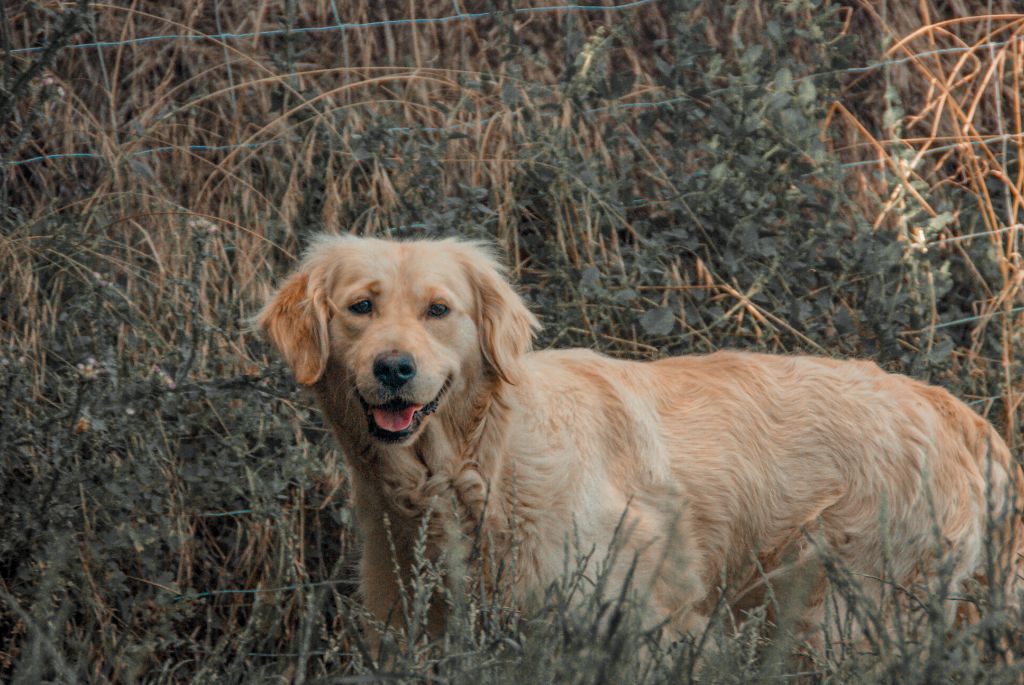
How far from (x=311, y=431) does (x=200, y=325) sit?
75 cm

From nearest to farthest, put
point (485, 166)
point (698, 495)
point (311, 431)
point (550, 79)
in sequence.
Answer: point (698, 495)
point (311, 431)
point (485, 166)
point (550, 79)

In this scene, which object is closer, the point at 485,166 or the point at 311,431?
the point at 311,431

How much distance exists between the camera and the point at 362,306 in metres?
3.32

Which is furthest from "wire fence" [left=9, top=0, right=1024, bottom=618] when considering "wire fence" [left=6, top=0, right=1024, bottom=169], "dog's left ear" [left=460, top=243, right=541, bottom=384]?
"dog's left ear" [left=460, top=243, right=541, bottom=384]

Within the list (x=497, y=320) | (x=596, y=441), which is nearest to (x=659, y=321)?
(x=596, y=441)

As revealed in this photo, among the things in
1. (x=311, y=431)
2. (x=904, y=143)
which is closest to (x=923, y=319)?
(x=904, y=143)

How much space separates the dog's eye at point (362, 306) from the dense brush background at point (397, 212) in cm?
76

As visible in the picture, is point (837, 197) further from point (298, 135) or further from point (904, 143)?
point (298, 135)

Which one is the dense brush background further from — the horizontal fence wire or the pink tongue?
the pink tongue

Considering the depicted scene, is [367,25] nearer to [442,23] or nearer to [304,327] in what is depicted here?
[442,23]

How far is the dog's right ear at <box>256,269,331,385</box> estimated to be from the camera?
3.35m

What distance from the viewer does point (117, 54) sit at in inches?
206

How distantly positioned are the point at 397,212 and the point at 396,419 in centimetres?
188

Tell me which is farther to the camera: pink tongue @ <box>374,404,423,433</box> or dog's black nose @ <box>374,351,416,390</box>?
pink tongue @ <box>374,404,423,433</box>
